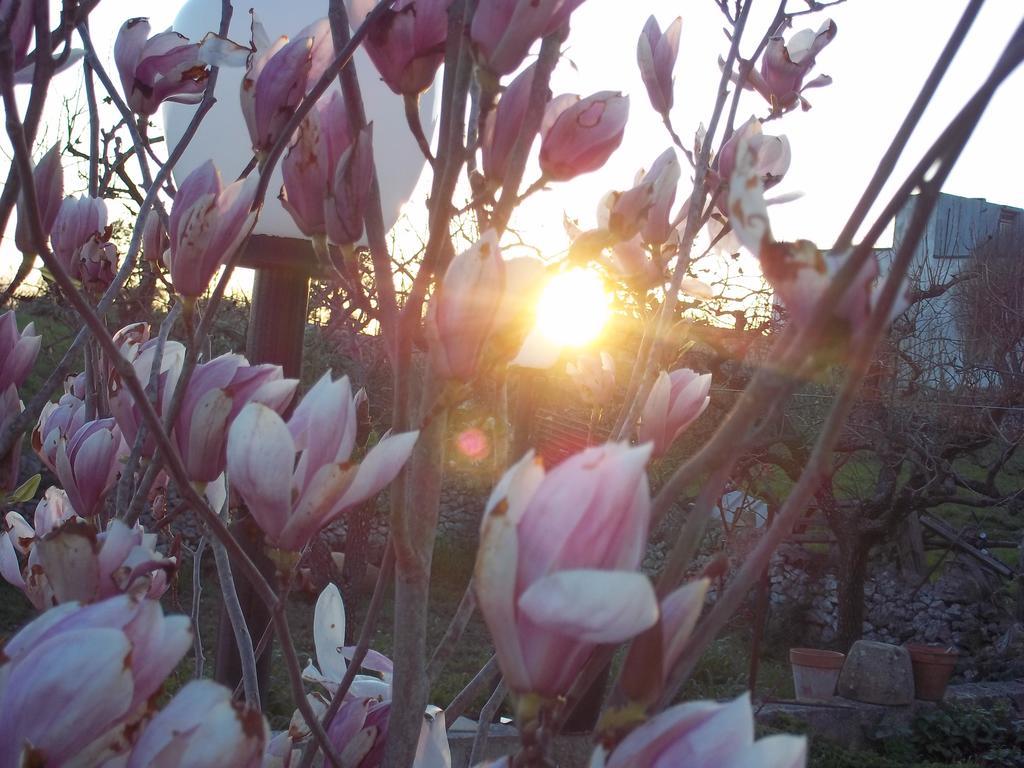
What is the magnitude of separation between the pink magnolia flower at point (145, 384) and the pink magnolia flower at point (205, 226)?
0.18ft

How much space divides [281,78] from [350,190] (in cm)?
9

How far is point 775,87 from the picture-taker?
1039 millimetres

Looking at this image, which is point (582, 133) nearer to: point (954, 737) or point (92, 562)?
point (92, 562)

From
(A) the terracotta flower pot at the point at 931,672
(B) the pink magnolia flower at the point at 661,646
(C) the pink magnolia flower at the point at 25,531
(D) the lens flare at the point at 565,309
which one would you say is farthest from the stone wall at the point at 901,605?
(B) the pink magnolia flower at the point at 661,646

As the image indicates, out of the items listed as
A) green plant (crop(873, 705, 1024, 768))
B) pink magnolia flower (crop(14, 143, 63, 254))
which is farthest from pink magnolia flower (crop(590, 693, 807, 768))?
green plant (crop(873, 705, 1024, 768))

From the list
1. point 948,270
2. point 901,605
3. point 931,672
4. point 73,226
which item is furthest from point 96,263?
point 948,270

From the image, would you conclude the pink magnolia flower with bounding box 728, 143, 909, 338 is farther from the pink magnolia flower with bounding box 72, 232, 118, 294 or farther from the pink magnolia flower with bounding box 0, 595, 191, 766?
the pink magnolia flower with bounding box 72, 232, 118, 294

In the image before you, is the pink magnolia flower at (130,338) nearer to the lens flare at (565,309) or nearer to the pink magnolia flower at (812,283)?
the lens flare at (565,309)

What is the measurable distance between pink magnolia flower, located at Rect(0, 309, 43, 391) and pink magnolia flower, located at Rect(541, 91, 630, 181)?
0.33m

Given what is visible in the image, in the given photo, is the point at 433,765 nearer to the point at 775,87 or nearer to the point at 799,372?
the point at 799,372

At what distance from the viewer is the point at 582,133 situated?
0.52m

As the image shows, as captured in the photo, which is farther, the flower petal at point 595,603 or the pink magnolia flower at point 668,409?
the pink magnolia flower at point 668,409

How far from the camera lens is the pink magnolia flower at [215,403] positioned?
0.44m

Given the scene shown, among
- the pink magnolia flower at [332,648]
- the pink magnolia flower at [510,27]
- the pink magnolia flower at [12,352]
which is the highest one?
the pink magnolia flower at [510,27]
